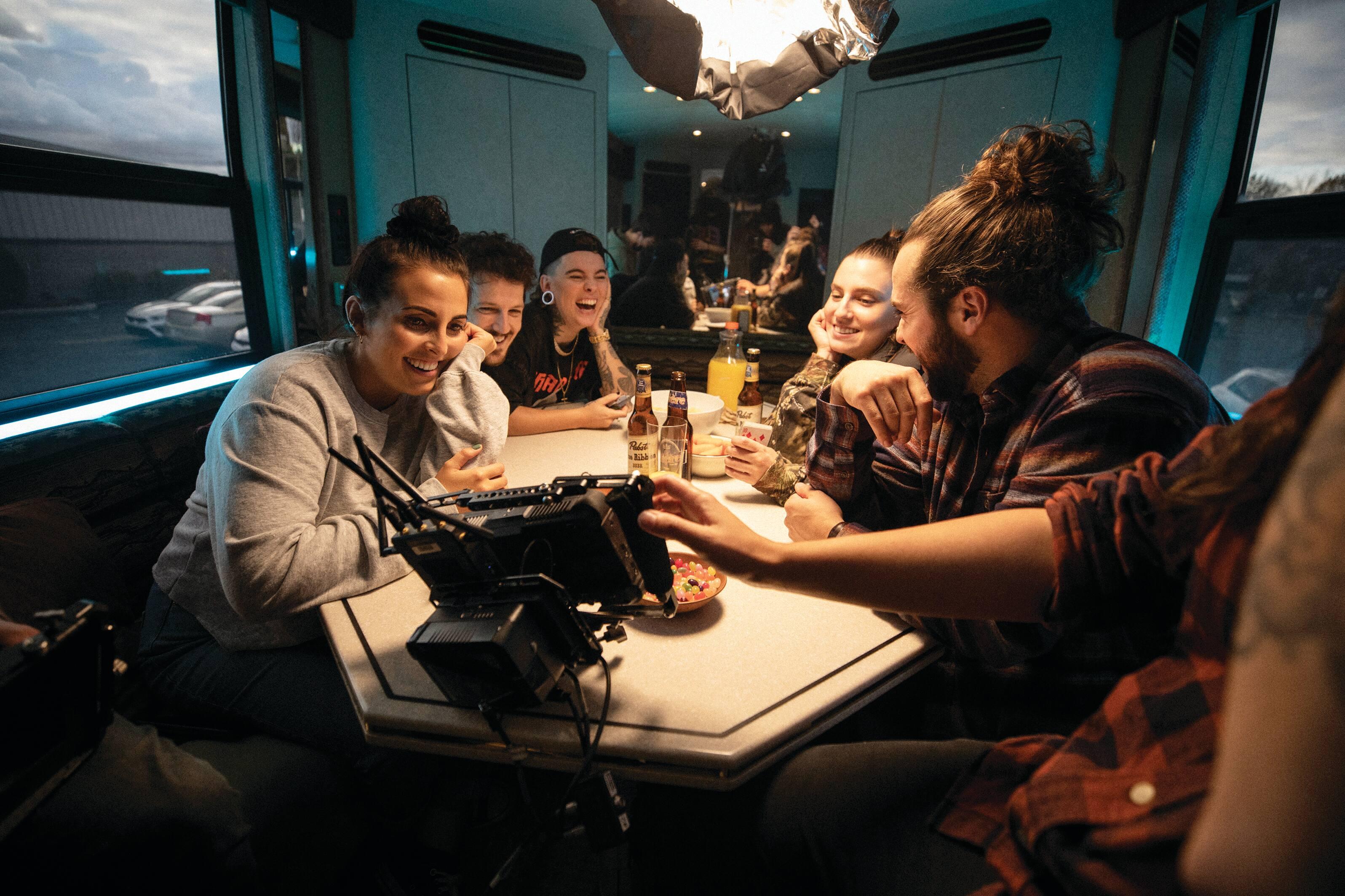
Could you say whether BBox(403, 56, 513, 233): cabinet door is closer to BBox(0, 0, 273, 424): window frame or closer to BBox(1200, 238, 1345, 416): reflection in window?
BBox(0, 0, 273, 424): window frame

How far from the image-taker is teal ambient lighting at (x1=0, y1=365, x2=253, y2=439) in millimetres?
1882

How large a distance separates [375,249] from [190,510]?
0.70 meters

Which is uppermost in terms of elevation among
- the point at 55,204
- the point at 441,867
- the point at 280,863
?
the point at 55,204

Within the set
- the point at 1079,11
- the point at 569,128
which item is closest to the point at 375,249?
the point at 569,128

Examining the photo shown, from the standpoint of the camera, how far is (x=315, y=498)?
3.88 feet

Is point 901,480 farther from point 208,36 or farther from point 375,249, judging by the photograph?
point 208,36

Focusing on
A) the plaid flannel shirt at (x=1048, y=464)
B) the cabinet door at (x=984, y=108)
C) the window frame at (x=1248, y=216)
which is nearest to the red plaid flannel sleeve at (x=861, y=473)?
the plaid flannel shirt at (x=1048, y=464)

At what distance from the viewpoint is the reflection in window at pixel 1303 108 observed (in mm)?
2143

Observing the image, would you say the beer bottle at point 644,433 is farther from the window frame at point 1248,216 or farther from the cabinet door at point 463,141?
the window frame at point 1248,216

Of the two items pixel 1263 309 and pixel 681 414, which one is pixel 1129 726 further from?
pixel 1263 309

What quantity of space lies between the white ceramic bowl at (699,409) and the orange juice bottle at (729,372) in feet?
0.20

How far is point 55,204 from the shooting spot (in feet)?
6.93

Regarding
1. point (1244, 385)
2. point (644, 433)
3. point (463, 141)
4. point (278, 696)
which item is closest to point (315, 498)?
point (278, 696)

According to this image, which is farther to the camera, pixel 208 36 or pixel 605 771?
pixel 208 36
